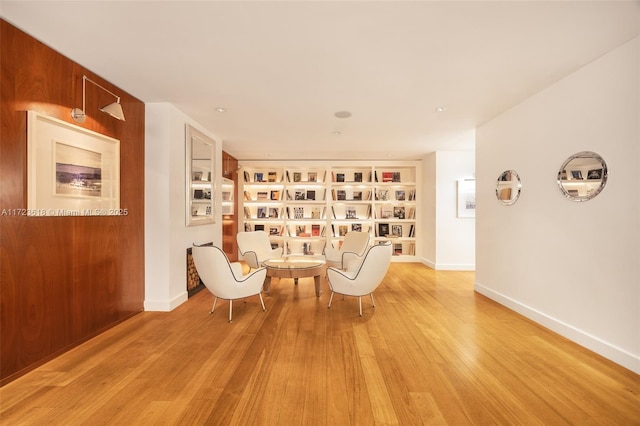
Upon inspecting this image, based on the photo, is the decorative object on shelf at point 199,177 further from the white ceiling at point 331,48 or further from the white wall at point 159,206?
the white ceiling at point 331,48

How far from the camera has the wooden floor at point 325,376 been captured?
1.90 metres

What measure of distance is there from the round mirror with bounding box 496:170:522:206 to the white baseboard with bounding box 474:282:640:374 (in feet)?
4.49

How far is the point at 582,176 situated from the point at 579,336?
160cm

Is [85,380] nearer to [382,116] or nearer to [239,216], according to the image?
[382,116]

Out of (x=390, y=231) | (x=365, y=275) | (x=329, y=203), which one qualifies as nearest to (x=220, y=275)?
(x=365, y=275)

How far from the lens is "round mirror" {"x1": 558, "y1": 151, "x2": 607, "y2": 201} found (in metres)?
2.73

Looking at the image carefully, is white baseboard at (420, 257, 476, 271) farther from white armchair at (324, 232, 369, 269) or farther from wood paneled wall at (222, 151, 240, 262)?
wood paneled wall at (222, 151, 240, 262)

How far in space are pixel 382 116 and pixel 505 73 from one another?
5.31 ft

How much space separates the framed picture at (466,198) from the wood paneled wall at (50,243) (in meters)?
6.26

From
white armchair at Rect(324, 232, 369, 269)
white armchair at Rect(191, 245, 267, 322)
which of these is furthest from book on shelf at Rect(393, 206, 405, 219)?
white armchair at Rect(191, 245, 267, 322)

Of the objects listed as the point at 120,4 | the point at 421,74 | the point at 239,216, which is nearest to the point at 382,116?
the point at 421,74

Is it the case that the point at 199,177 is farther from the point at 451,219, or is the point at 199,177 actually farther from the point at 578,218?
the point at 451,219

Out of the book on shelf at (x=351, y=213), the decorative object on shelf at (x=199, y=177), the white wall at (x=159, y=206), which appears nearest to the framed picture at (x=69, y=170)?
the white wall at (x=159, y=206)

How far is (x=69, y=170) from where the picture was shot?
8.96 feet
